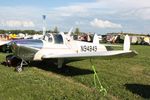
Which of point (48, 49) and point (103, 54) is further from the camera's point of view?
point (48, 49)

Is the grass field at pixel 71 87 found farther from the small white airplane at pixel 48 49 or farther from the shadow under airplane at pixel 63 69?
the small white airplane at pixel 48 49

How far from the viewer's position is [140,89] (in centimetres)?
1055

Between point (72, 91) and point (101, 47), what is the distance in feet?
26.7

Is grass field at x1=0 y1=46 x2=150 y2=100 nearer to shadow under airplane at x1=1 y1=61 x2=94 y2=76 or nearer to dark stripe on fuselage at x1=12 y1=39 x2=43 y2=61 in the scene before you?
shadow under airplane at x1=1 y1=61 x2=94 y2=76

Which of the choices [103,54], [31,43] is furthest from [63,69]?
[103,54]

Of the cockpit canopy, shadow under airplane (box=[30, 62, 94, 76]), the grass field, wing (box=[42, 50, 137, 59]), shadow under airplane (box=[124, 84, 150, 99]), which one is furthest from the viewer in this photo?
the cockpit canopy

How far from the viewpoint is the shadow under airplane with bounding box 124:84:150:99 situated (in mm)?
9823

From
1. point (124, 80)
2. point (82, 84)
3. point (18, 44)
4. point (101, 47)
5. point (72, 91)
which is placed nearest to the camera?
point (72, 91)

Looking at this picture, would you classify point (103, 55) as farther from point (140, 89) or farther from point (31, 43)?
point (31, 43)

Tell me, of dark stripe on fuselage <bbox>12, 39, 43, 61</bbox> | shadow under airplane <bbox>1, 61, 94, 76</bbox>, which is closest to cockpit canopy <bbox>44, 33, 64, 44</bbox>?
dark stripe on fuselage <bbox>12, 39, 43, 61</bbox>

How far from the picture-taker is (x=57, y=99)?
876 cm

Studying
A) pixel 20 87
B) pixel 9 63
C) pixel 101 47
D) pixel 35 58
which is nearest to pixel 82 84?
pixel 20 87

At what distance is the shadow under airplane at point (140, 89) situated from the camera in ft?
32.2

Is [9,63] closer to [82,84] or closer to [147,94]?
[82,84]
